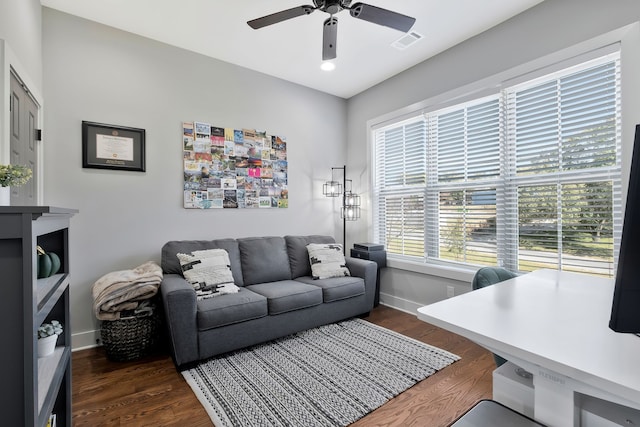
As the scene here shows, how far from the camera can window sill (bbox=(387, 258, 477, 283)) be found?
2.98 metres

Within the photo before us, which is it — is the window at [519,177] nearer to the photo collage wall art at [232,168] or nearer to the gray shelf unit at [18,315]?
the photo collage wall art at [232,168]

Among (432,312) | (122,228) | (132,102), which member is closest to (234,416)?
(432,312)

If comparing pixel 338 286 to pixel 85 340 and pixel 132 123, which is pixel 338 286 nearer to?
pixel 85 340

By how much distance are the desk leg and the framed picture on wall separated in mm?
3235

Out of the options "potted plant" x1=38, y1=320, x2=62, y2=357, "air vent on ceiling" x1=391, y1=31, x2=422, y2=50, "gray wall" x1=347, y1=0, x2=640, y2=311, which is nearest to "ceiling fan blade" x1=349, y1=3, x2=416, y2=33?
"air vent on ceiling" x1=391, y1=31, x2=422, y2=50

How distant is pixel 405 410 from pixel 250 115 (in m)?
3.23

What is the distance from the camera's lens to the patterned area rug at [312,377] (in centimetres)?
177

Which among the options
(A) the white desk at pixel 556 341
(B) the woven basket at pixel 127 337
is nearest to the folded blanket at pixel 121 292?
(B) the woven basket at pixel 127 337

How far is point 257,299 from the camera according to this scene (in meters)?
2.56

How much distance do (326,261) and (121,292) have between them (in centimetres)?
193

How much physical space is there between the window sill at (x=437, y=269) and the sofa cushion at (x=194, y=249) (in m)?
1.87

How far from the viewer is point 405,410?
71.1 inches

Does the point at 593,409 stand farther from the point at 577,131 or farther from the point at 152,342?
the point at 152,342

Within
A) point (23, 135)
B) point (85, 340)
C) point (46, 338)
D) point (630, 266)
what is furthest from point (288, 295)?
point (630, 266)
